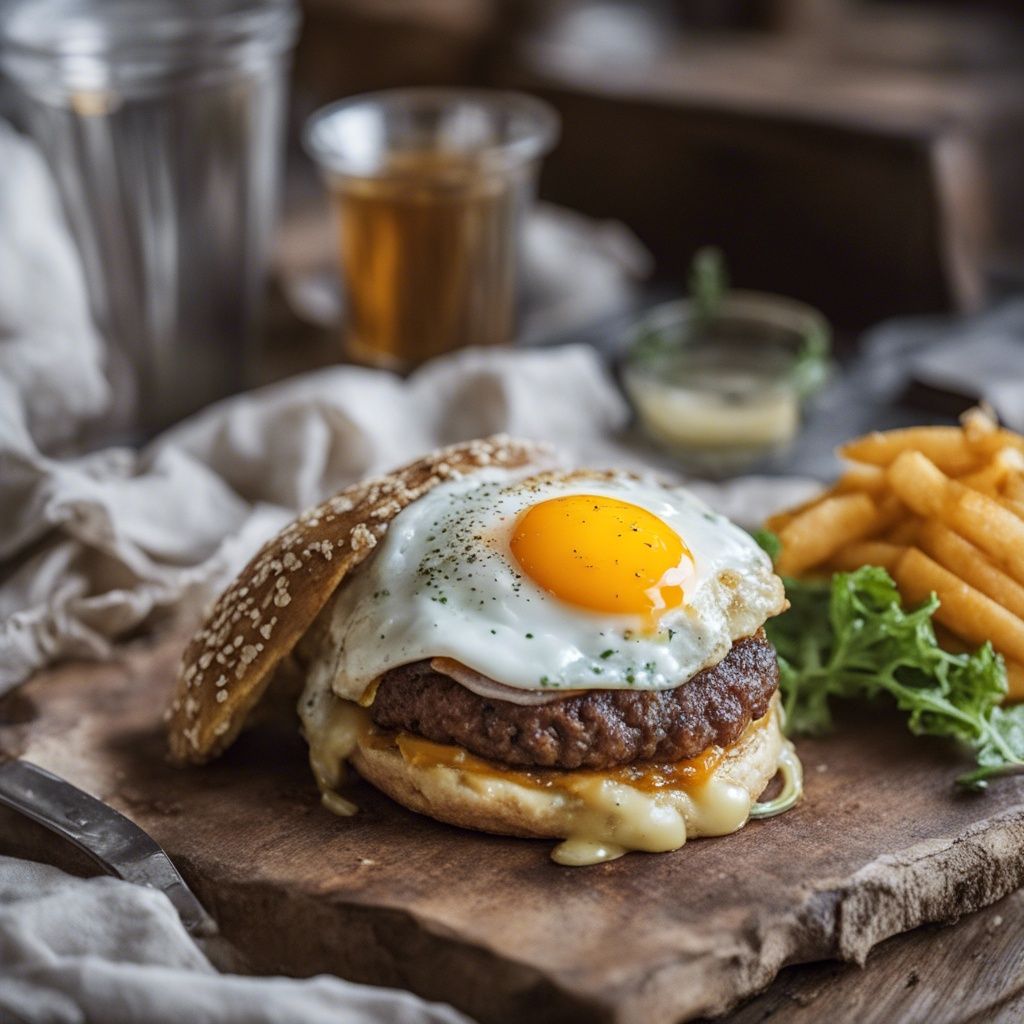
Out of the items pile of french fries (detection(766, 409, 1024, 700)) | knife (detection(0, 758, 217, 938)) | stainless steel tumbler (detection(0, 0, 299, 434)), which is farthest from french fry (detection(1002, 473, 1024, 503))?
stainless steel tumbler (detection(0, 0, 299, 434))

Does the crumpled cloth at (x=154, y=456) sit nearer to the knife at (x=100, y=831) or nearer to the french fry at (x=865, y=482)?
the knife at (x=100, y=831)

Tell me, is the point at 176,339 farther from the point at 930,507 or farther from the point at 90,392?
the point at 930,507

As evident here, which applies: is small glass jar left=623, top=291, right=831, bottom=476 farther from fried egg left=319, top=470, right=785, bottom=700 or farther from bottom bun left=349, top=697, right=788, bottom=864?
bottom bun left=349, top=697, right=788, bottom=864

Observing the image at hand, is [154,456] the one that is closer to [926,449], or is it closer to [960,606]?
[926,449]

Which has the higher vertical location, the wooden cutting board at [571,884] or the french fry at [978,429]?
the french fry at [978,429]

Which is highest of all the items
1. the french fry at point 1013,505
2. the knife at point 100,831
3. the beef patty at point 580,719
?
the french fry at point 1013,505

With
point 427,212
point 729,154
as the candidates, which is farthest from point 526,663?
point 729,154

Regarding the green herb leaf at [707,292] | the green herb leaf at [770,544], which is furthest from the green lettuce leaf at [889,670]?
the green herb leaf at [707,292]
